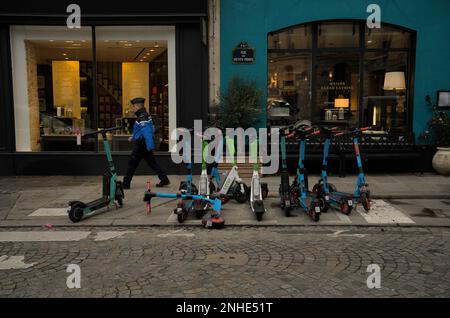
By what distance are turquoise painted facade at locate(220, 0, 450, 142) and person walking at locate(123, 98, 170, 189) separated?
9.00 feet

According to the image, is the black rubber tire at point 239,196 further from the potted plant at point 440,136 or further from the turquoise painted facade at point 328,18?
the potted plant at point 440,136

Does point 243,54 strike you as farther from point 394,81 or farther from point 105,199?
point 105,199

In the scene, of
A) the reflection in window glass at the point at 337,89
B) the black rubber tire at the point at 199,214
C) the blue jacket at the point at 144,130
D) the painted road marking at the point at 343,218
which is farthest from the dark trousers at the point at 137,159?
the reflection in window glass at the point at 337,89

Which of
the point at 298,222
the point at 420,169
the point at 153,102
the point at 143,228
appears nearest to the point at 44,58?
the point at 153,102

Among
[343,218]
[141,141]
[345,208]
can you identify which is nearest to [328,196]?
[345,208]

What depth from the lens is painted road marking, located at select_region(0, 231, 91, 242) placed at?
684 cm

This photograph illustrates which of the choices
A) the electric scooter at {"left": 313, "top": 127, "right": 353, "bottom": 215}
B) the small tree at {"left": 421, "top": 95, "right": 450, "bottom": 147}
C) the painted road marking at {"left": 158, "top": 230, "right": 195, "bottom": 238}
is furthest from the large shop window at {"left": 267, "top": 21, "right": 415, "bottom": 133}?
the painted road marking at {"left": 158, "top": 230, "right": 195, "bottom": 238}

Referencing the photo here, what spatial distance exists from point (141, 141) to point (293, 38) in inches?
192

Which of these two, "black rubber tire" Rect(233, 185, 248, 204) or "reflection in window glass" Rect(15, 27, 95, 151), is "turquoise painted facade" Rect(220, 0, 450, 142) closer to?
"reflection in window glass" Rect(15, 27, 95, 151)

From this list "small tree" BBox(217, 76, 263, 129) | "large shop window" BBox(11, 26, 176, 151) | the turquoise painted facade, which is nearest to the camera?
"small tree" BBox(217, 76, 263, 129)

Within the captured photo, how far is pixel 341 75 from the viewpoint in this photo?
485 inches

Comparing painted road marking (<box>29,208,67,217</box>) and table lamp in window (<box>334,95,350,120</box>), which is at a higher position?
table lamp in window (<box>334,95,350,120</box>)

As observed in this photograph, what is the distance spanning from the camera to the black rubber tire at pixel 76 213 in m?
7.64

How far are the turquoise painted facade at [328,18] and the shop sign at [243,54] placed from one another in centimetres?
11
